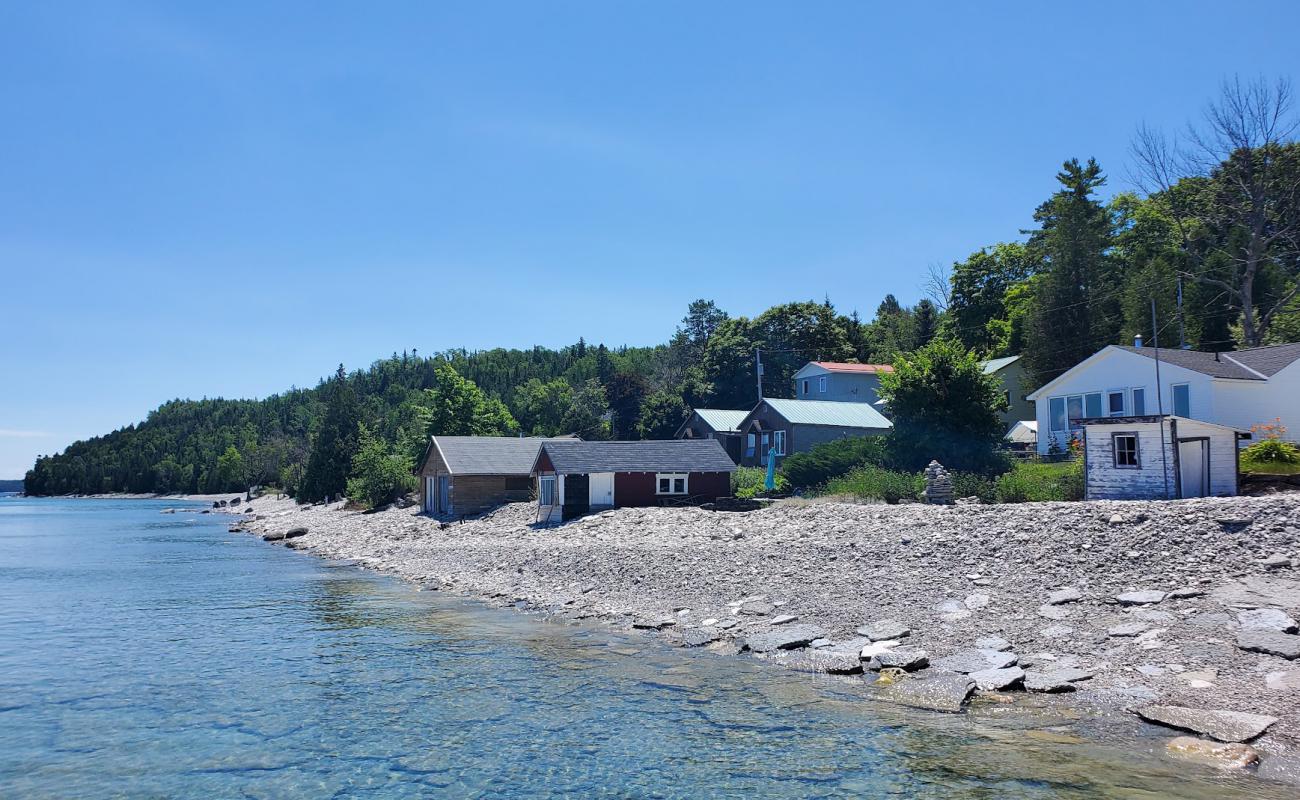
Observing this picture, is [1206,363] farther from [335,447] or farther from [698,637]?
[335,447]

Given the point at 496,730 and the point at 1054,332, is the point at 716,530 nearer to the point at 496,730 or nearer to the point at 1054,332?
the point at 496,730

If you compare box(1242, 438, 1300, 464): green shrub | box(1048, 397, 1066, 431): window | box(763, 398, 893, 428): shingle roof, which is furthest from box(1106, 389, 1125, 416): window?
box(763, 398, 893, 428): shingle roof

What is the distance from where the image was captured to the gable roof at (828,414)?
53.5 m

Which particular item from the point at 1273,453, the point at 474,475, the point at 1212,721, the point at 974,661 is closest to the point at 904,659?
the point at 974,661

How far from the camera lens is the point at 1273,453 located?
85.1ft

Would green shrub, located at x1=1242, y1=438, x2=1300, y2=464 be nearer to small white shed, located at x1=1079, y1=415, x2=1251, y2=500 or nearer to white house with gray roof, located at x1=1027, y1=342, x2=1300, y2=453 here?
small white shed, located at x1=1079, y1=415, x2=1251, y2=500

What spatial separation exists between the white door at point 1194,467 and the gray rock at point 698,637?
47.3 feet

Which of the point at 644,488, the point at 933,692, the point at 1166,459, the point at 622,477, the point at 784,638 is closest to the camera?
the point at 933,692

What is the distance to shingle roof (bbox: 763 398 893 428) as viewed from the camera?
5353 cm

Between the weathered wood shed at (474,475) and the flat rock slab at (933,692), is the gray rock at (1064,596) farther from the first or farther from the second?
the weathered wood shed at (474,475)

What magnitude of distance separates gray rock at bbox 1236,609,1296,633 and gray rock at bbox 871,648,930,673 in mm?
5336

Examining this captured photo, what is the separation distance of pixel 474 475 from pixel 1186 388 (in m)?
35.8

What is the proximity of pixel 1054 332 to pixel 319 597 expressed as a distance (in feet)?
148

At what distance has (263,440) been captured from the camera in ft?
553
